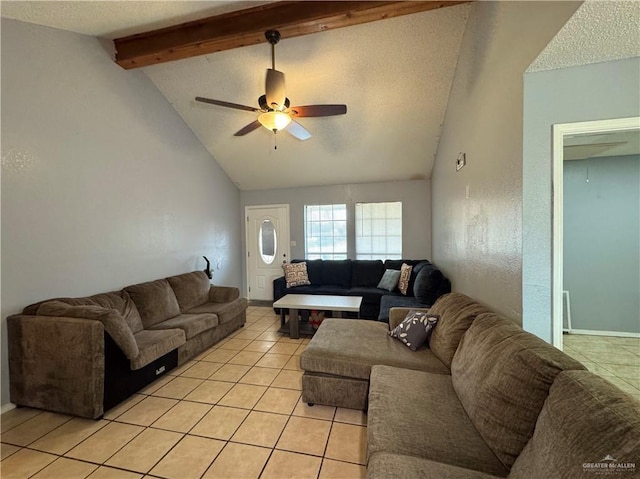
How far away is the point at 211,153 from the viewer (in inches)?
184

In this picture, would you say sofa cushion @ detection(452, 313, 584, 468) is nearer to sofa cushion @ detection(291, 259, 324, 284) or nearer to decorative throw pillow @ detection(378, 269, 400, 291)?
decorative throw pillow @ detection(378, 269, 400, 291)

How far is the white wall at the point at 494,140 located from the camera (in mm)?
1488

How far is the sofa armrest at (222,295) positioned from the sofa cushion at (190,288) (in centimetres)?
7

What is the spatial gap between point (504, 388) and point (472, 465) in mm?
342

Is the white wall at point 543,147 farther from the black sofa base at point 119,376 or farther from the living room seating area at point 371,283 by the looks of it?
the black sofa base at point 119,376

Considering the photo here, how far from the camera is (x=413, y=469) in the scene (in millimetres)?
1042

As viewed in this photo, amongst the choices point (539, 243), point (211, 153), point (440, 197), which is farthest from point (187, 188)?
point (539, 243)

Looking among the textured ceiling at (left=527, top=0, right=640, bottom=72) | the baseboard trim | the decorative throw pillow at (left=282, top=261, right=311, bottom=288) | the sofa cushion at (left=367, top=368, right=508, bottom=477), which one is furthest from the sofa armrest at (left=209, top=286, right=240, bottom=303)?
the baseboard trim

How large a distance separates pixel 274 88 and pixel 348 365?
2.28 m

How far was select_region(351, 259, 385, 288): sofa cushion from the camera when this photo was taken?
475cm

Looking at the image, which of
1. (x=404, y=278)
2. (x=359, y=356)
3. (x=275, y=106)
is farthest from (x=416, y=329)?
(x=275, y=106)

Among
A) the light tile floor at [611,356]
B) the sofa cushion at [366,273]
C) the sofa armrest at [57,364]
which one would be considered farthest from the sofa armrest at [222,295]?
the light tile floor at [611,356]

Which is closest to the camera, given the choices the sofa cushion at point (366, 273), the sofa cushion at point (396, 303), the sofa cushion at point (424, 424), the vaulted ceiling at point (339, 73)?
the sofa cushion at point (424, 424)

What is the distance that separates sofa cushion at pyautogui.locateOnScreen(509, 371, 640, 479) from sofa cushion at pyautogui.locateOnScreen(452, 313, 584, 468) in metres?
0.07
